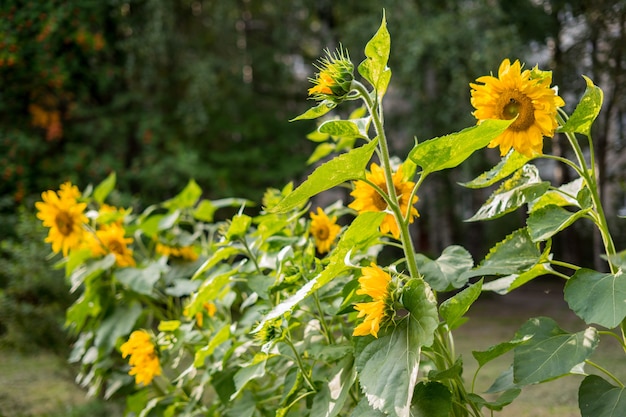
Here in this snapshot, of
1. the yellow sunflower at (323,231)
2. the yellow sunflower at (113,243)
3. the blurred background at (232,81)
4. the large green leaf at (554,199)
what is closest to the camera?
the large green leaf at (554,199)

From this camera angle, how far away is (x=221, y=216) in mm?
6574

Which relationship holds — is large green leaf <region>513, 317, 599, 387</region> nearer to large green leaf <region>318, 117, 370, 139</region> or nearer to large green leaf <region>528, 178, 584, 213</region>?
large green leaf <region>528, 178, 584, 213</region>

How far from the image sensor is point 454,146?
781 millimetres

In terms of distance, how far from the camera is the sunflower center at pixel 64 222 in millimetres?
1664

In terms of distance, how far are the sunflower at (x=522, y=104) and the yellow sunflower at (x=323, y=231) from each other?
20.3 inches

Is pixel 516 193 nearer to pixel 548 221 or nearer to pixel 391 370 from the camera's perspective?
pixel 548 221

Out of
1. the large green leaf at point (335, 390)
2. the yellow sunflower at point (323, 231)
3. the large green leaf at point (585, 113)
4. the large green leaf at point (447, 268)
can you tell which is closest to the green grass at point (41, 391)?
the yellow sunflower at point (323, 231)

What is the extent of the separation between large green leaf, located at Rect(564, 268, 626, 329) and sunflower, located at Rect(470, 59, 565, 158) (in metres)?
0.18

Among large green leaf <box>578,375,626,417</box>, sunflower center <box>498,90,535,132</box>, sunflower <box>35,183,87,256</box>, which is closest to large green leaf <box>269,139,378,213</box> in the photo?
sunflower center <box>498,90,535,132</box>

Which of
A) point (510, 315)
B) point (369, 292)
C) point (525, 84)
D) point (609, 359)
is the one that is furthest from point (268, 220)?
point (510, 315)

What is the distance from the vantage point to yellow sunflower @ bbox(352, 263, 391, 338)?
2.67 ft

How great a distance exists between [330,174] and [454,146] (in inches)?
6.1

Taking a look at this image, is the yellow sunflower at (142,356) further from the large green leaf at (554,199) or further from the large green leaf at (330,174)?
the large green leaf at (554,199)

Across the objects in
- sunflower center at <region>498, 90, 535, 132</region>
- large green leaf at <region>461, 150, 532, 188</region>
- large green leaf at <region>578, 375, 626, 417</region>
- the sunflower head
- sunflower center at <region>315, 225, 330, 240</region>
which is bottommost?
large green leaf at <region>578, 375, 626, 417</region>
